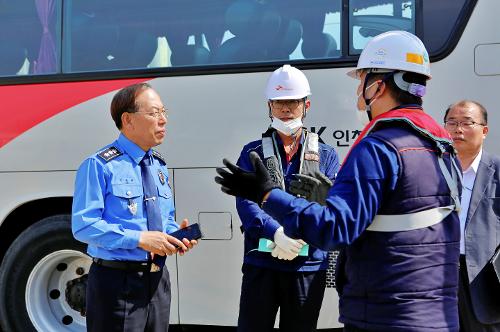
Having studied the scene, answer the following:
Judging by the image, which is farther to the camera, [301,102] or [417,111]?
[301,102]

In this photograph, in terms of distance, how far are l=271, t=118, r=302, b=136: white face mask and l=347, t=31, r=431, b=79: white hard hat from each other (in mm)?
1113

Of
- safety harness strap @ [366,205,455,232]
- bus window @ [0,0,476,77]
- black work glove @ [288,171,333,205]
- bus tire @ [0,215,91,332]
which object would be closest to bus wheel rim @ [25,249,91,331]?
bus tire @ [0,215,91,332]

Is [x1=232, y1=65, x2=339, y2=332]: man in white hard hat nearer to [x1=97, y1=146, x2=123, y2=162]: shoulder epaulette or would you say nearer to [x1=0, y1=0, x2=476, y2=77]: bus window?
[x1=97, y1=146, x2=123, y2=162]: shoulder epaulette

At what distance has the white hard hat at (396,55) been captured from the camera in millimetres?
2002

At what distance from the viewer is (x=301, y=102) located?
10.7 feet

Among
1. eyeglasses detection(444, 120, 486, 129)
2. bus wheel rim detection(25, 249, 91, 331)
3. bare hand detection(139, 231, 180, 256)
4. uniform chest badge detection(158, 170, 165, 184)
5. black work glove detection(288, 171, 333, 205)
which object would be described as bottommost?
bus wheel rim detection(25, 249, 91, 331)

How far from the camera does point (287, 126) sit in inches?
125

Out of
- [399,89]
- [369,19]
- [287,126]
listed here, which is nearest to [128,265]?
[287,126]

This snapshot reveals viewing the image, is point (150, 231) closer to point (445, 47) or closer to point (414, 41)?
point (414, 41)

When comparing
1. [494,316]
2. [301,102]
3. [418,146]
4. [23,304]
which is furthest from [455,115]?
[23,304]

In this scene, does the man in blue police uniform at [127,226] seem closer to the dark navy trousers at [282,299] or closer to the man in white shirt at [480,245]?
the dark navy trousers at [282,299]

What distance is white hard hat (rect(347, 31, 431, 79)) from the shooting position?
78.8 inches

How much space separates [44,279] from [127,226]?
212 centimetres

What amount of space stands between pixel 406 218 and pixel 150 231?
123 centimetres
